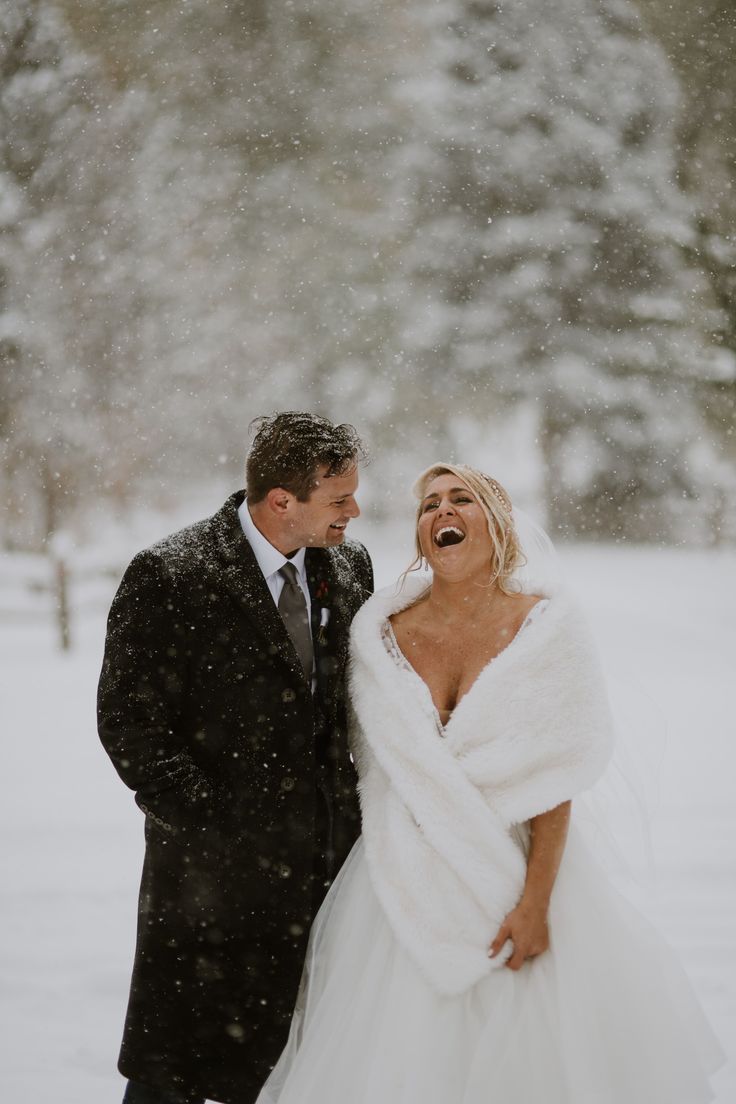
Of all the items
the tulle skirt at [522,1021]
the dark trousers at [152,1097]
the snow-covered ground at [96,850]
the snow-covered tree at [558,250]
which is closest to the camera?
the tulle skirt at [522,1021]

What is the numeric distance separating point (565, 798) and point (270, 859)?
22.7 inches

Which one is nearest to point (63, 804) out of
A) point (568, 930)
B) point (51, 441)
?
point (568, 930)

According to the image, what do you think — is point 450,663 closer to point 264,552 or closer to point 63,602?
point 264,552

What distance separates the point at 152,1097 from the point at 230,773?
2.16 ft

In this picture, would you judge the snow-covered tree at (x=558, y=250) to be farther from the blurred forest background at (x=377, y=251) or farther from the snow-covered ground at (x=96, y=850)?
the snow-covered ground at (x=96, y=850)

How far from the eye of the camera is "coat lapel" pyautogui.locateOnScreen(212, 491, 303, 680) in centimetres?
185

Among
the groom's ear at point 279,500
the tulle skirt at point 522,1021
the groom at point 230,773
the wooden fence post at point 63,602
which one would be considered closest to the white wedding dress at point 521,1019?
the tulle skirt at point 522,1021

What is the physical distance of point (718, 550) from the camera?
38.2 feet

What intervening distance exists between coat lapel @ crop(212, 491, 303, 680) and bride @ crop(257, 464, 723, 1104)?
164 mm

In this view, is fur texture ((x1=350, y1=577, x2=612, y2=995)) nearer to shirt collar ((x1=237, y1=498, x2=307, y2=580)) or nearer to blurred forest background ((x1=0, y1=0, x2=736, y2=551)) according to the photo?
shirt collar ((x1=237, y1=498, x2=307, y2=580))

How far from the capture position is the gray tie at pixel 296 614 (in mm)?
1945

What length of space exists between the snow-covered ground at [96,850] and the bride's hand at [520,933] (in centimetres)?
58

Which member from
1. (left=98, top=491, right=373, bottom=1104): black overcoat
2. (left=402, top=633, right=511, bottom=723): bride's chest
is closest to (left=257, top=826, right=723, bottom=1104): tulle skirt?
(left=98, top=491, right=373, bottom=1104): black overcoat

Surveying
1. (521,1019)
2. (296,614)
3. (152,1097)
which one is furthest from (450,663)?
(152,1097)
